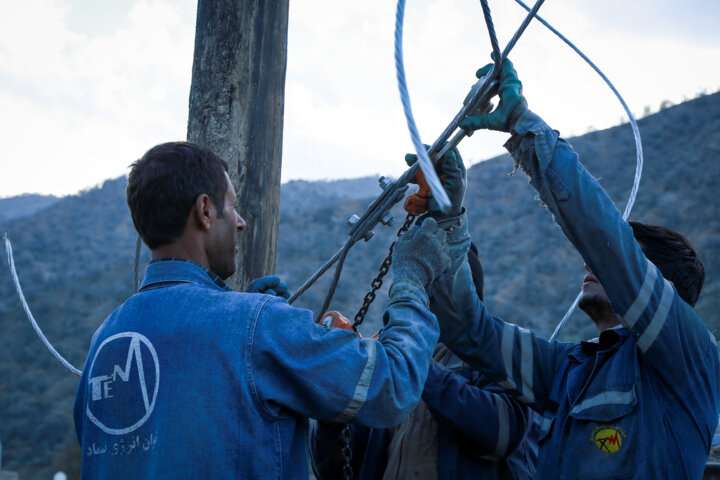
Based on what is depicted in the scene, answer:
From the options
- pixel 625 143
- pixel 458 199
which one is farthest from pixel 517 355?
pixel 625 143

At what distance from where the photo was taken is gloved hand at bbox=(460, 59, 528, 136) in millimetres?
2105

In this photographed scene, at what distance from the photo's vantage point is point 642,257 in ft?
6.53

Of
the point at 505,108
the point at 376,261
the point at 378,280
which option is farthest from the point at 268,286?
the point at 376,261

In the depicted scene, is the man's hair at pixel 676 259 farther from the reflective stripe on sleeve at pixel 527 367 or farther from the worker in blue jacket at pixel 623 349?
the reflective stripe on sleeve at pixel 527 367

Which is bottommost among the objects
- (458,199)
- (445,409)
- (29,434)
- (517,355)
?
(29,434)

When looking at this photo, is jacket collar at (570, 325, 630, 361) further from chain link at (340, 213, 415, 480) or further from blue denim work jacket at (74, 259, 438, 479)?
blue denim work jacket at (74, 259, 438, 479)

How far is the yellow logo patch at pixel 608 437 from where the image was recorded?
6.41 ft

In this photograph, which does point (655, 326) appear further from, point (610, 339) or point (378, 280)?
point (378, 280)

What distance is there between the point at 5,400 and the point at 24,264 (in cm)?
1186

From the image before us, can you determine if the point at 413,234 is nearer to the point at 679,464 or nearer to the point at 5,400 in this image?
Answer: the point at 679,464

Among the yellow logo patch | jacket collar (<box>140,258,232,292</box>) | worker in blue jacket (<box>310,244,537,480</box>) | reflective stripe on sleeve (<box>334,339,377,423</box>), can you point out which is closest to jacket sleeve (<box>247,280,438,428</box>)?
reflective stripe on sleeve (<box>334,339,377,423</box>)

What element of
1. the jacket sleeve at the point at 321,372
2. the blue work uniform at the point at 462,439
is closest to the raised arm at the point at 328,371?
the jacket sleeve at the point at 321,372

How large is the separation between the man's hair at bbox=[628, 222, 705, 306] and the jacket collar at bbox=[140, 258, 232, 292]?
1.45m

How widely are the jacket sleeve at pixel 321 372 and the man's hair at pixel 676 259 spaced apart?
43.2 inches
